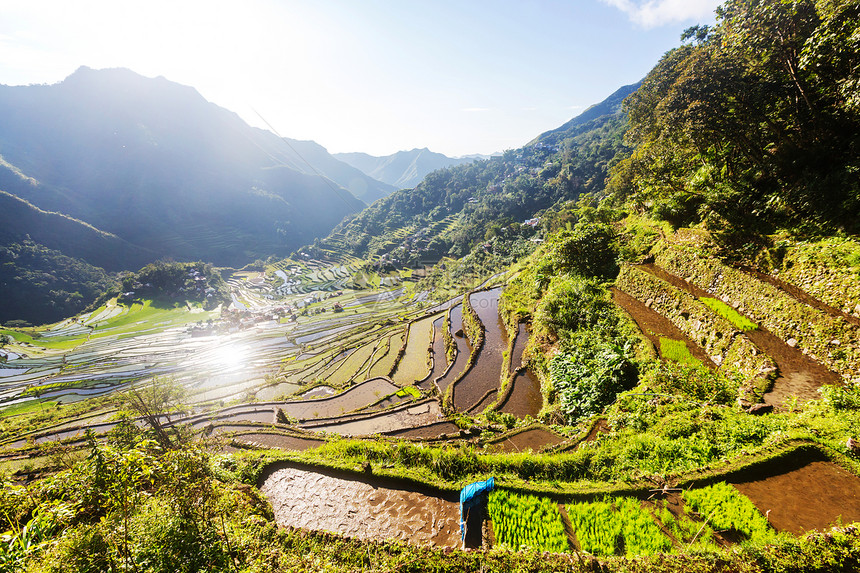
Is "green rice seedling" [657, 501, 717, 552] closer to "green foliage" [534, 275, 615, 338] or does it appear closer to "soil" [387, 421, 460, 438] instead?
"soil" [387, 421, 460, 438]

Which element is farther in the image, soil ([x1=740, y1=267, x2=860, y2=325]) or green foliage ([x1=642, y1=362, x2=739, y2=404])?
green foliage ([x1=642, y1=362, x2=739, y2=404])

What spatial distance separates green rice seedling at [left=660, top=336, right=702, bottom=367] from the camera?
1018 cm

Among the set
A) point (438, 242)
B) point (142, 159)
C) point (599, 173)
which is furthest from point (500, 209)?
point (142, 159)

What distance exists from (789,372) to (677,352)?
9.51ft

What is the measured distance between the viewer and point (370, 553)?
6.08 m

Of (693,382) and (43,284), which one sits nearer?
(693,382)

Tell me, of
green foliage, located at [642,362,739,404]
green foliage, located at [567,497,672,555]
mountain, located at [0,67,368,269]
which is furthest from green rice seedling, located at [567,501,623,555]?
mountain, located at [0,67,368,269]

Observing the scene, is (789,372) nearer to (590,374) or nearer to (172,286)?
(590,374)

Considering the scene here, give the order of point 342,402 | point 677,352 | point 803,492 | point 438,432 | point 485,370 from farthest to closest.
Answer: point 342,402 → point 485,370 → point 438,432 → point 677,352 → point 803,492

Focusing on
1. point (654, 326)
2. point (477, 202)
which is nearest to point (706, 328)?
point (654, 326)

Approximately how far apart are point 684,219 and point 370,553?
20806mm

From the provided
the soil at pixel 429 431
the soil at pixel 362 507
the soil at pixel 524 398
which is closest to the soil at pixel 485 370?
the soil at pixel 524 398

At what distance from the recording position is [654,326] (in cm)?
1255

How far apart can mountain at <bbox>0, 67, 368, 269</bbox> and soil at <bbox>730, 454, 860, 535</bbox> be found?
115 metres
